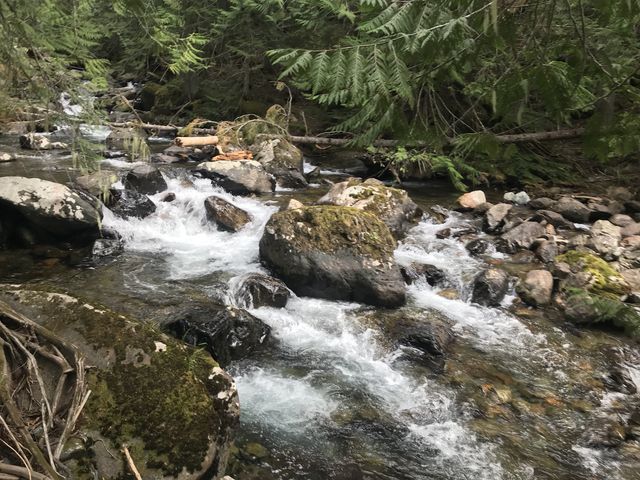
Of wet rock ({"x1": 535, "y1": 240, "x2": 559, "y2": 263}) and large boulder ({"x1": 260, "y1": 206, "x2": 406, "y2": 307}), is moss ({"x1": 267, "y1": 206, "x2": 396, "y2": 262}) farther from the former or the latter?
wet rock ({"x1": 535, "y1": 240, "x2": 559, "y2": 263})

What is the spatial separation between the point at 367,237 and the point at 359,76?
4.75 meters

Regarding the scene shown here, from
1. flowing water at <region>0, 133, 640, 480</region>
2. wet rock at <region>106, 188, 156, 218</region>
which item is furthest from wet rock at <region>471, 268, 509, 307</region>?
wet rock at <region>106, 188, 156, 218</region>

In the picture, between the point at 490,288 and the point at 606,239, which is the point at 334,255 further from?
the point at 606,239

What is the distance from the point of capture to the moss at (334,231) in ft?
22.8

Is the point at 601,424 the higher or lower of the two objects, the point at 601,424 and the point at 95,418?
the lower

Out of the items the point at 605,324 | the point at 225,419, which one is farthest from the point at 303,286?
the point at 605,324

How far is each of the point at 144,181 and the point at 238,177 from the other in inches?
86.3

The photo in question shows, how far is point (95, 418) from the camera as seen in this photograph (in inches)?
103

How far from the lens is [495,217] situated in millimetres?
10117

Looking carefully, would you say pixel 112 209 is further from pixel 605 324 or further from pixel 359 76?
pixel 605 324

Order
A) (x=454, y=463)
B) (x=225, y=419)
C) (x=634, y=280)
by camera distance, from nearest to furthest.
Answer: (x=225, y=419), (x=454, y=463), (x=634, y=280)

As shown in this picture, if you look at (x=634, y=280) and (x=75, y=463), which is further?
(x=634, y=280)

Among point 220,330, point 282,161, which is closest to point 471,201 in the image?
point 282,161

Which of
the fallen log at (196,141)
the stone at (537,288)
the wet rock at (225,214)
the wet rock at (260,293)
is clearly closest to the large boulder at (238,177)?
the wet rock at (225,214)
